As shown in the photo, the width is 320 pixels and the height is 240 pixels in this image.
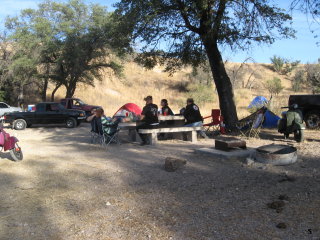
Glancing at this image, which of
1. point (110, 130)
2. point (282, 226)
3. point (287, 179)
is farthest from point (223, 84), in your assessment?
point (282, 226)

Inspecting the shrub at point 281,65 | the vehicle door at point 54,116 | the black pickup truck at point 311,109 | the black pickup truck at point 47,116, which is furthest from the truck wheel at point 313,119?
the shrub at point 281,65

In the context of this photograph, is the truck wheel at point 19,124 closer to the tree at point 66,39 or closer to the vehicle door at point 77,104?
the vehicle door at point 77,104

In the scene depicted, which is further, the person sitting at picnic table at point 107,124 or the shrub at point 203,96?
the shrub at point 203,96

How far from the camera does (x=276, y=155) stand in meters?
6.49

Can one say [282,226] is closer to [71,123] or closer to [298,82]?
[71,123]

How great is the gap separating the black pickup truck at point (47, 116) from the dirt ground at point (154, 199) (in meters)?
9.21

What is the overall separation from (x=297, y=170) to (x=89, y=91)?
34019mm

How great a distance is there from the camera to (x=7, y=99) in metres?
30.2

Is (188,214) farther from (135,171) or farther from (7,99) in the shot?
(7,99)

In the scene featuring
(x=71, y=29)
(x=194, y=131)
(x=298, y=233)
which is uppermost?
(x=71, y=29)

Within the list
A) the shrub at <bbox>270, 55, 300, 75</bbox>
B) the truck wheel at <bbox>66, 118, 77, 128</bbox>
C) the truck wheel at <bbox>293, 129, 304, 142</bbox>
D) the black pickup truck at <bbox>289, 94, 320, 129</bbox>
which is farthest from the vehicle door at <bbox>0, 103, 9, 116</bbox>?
the shrub at <bbox>270, 55, 300, 75</bbox>

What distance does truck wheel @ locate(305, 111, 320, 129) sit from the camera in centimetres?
1323

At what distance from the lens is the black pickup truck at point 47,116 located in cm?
1641

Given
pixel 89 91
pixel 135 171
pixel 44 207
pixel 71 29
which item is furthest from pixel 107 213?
pixel 89 91
